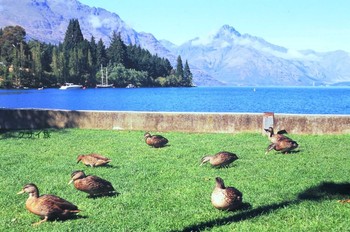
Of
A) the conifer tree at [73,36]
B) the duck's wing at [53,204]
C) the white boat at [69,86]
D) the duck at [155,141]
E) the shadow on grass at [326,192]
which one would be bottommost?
the white boat at [69,86]

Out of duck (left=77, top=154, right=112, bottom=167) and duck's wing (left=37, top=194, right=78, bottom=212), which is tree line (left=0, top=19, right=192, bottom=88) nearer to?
duck (left=77, top=154, right=112, bottom=167)

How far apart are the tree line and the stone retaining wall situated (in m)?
121

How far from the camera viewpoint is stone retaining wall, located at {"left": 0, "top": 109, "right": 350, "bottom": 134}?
65.0 feet

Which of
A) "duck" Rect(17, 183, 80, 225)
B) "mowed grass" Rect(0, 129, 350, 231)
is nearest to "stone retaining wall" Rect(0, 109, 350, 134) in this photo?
"mowed grass" Rect(0, 129, 350, 231)

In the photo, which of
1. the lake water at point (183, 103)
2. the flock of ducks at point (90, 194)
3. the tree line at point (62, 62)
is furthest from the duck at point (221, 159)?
the tree line at point (62, 62)

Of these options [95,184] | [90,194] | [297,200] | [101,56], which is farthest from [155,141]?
[101,56]

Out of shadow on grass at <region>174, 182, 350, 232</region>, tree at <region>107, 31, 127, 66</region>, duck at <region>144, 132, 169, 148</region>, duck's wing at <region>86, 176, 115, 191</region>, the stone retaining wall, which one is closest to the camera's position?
shadow on grass at <region>174, 182, 350, 232</region>

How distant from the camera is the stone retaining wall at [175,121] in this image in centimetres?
1981

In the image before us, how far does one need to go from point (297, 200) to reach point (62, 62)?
Result: 154 metres

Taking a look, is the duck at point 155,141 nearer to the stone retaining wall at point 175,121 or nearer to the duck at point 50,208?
the stone retaining wall at point 175,121

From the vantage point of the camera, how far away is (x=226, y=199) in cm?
793

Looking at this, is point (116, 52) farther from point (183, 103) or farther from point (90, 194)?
point (90, 194)

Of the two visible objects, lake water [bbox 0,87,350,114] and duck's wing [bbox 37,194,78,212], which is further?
lake water [bbox 0,87,350,114]

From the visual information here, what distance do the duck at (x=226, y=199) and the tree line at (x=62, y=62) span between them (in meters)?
138
